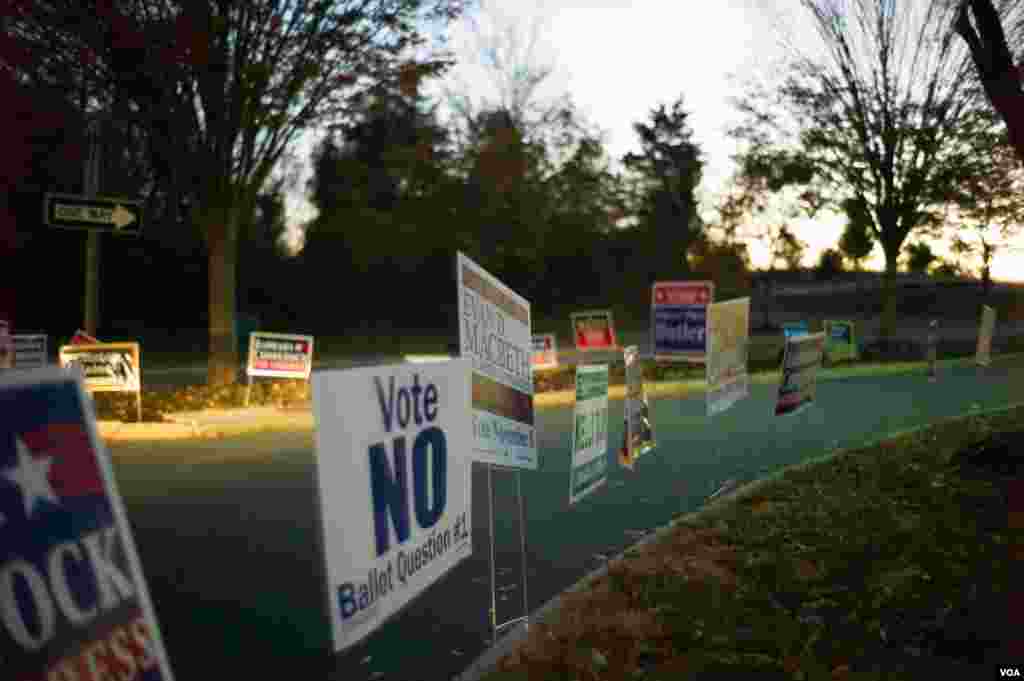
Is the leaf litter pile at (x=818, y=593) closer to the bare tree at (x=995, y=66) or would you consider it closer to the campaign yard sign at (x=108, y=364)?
the bare tree at (x=995, y=66)

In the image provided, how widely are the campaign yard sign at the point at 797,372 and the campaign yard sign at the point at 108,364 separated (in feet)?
31.1

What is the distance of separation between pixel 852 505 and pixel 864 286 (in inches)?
2612

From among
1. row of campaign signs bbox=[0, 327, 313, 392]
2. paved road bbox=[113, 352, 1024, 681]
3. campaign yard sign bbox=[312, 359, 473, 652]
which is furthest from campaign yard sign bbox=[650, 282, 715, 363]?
campaign yard sign bbox=[312, 359, 473, 652]

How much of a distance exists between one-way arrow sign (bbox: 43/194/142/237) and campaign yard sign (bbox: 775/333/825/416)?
1033cm

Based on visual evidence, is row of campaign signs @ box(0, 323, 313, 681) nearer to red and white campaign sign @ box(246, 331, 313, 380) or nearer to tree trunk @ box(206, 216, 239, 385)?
red and white campaign sign @ box(246, 331, 313, 380)

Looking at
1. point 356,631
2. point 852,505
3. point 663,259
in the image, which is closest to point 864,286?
point 663,259

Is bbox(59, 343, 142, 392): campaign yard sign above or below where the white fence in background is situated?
below

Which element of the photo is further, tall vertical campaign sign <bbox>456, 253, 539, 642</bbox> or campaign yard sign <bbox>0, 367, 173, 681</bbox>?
tall vertical campaign sign <bbox>456, 253, 539, 642</bbox>

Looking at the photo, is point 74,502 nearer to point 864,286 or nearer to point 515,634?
point 515,634

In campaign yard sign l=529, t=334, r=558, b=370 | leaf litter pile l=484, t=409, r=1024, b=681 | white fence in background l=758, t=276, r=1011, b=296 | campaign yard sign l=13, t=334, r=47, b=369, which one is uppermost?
white fence in background l=758, t=276, r=1011, b=296

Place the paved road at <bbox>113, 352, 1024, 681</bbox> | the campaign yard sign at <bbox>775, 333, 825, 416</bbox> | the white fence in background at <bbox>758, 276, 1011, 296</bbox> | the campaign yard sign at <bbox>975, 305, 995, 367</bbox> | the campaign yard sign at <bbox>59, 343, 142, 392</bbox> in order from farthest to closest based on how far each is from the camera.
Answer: the white fence in background at <bbox>758, 276, 1011, 296</bbox>
the campaign yard sign at <bbox>975, 305, 995, 367</bbox>
the campaign yard sign at <bbox>59, 343, 142, 392</bbox>
the campaign yard sign at <bbox>775, 333, 825, 416</bbox>
the paved road at <bbox>113, 352, 1024, 681</bbox>

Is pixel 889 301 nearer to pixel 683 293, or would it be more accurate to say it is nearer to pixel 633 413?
pixel 683 293

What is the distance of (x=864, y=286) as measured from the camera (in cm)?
7119

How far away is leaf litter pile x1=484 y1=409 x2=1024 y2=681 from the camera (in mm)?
5207
